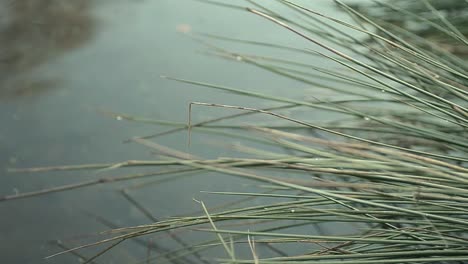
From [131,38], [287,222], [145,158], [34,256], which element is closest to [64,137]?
[145,158]

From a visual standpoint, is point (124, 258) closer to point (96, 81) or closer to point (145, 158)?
point (145, 158)

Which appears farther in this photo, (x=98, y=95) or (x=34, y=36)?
(x=34, y=36)

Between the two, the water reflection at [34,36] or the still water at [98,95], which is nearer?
the still water at [98,95]

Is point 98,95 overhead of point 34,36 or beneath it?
beneath

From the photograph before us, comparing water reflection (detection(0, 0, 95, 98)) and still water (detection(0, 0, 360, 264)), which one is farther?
water reflection (detection(0, 0, 95, 98))
